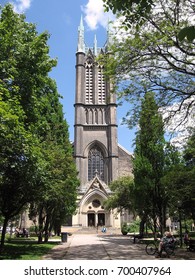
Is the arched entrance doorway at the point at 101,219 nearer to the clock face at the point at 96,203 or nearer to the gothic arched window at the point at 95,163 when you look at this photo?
the clock face at the point at 96,203

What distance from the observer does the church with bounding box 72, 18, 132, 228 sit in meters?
49.4

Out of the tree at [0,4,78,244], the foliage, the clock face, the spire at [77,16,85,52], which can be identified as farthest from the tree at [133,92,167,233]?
the spire at [77,16,85,52]

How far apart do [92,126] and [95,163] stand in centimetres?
733

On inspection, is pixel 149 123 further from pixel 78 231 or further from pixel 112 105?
pixel 112 105

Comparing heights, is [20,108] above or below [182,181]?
above

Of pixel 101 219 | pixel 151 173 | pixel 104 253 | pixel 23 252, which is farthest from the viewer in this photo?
pixel 101 219

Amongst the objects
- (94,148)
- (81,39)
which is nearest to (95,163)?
(94,148)

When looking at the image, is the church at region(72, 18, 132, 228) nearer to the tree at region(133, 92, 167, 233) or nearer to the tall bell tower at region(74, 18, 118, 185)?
the tall bell tower at region(74, 18, 118, 185)

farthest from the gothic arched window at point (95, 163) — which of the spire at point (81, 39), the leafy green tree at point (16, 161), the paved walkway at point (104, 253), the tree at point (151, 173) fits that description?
the leafy green tree at point (16, 161)

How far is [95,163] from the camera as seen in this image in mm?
54281

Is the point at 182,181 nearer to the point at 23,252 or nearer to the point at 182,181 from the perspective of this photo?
the point at 182,181

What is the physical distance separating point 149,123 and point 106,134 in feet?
138

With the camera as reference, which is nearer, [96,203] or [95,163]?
[96,203]

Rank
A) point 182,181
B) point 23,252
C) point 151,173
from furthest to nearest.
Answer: point 151,173, point 182,181, point 23,252
